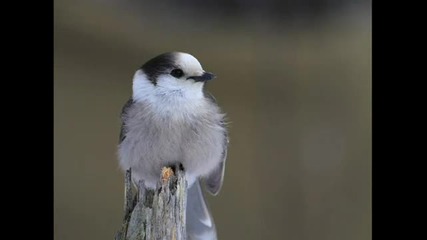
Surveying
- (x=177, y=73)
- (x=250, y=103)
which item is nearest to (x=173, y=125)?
(x=177, y=73)

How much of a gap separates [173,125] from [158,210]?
0.70 feet

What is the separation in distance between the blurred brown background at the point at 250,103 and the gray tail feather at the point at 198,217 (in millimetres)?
26

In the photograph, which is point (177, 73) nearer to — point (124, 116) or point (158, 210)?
point (124, 116)

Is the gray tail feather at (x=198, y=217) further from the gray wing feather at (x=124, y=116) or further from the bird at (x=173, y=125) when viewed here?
the gray wing feather at (x=124, y=116)

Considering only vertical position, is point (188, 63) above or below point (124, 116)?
above

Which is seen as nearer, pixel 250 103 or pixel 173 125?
pixel 173 125

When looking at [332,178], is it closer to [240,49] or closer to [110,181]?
[240,49]

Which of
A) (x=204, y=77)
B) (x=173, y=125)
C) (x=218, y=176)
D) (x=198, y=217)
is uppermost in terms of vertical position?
(x=204, y=77)

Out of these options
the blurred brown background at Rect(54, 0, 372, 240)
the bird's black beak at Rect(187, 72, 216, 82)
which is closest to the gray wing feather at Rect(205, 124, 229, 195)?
the blurred brown background at Rect(54, 0, 372, 240)

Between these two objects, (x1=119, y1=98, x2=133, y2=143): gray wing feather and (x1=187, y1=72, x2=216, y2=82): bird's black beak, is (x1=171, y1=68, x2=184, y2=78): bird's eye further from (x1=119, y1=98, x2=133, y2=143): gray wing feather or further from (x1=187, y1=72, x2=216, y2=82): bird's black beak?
(x1=119, y1=98, x2=133, y2=143): gray wing feather

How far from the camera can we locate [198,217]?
1521mm

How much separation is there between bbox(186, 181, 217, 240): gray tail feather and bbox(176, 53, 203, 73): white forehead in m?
0.29

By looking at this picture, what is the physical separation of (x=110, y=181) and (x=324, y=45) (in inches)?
27.2

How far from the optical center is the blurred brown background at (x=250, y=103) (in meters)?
1.53
